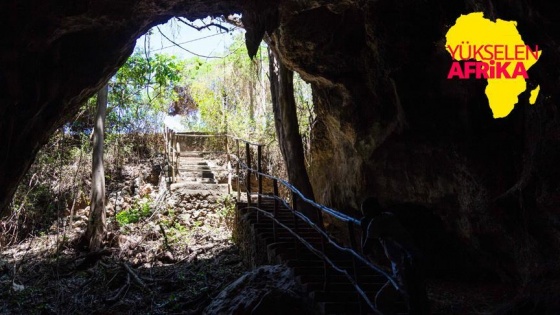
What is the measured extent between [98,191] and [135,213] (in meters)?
1.81

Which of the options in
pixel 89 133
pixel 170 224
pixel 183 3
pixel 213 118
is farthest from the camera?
pixel 213 118

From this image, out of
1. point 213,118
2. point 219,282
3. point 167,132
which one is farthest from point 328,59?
point 213,118

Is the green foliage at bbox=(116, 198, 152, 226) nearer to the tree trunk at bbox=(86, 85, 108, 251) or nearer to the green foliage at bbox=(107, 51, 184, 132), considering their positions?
the tree trunk at bbox=(86, 85, 108, 251)

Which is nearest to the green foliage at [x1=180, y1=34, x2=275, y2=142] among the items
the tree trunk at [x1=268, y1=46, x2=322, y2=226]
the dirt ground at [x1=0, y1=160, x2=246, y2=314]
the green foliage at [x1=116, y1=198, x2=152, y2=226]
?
the dirt ground at [x1=0, y1=160, x2=246, y2=314]

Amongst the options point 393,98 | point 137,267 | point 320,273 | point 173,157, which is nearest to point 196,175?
point 173,157

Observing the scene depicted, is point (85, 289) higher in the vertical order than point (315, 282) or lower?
lower

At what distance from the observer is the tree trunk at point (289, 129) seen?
25.7 feet

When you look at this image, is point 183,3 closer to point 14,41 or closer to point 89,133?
point 14,41

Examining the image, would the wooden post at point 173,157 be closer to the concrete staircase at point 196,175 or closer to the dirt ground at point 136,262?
the concrete staircase at point 196,175

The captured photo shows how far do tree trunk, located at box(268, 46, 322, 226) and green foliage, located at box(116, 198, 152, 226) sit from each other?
5.06 m

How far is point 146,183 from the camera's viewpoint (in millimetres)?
13719

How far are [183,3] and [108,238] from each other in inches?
253

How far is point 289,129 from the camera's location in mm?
8164

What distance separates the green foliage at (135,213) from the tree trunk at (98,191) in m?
1.27
